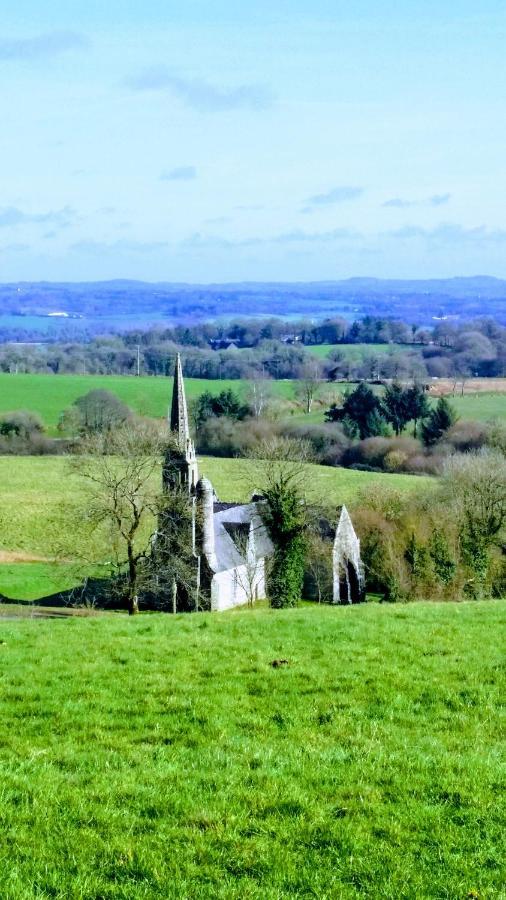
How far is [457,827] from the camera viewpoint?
9.03 m

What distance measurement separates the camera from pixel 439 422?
11181 cm

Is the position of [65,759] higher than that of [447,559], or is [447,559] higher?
[65,759]

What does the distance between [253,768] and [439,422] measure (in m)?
104

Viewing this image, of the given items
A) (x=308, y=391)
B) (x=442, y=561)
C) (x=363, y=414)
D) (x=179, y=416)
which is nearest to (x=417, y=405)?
(x=363, y=414)

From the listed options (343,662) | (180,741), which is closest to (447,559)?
(343,662)

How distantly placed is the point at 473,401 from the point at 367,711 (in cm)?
12530

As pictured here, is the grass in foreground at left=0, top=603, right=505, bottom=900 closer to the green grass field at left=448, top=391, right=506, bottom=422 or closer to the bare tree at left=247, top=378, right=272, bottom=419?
the green grass field at left=448, top=391, right=506, bottom=422

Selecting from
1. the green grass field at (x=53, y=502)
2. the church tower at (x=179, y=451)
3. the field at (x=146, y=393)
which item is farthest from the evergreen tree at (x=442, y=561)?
the field at (x=146, y=393)

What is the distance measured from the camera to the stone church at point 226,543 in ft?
143

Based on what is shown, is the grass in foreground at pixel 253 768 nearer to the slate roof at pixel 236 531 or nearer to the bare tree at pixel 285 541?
the bare tree at pixel 285 541

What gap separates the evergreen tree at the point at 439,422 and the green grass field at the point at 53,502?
17889mm

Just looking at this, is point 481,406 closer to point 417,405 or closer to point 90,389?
point 417,405

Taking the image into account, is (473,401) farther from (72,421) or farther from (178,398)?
(178,398)

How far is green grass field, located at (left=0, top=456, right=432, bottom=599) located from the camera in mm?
55625
